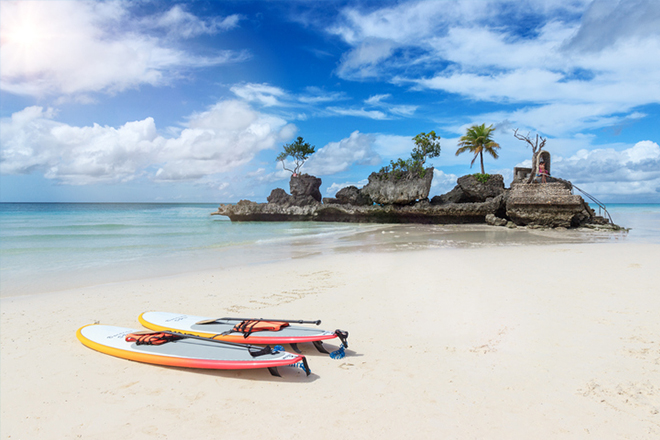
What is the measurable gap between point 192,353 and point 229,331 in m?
0.62

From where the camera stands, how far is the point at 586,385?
2871mm

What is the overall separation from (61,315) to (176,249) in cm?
829

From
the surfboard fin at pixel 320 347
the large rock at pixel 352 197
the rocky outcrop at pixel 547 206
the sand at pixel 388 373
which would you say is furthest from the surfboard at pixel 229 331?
the large rock at pixel 352 197

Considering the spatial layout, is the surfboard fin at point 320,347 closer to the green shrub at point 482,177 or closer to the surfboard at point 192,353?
the surfboard at point 192,353

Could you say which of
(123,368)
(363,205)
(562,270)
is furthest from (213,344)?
(363,205)

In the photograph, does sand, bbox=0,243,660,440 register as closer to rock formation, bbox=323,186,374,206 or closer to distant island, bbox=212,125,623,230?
distant island, bbox=212,125,623,230

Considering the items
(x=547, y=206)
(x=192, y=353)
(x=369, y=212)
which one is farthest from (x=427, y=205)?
(x=192, y=353)

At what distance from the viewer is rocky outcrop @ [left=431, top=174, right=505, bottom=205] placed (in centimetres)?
2820

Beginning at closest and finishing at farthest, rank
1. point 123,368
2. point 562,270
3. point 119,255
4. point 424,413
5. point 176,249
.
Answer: point 424,413 < point 123,368 < point 562,270 < point 119,255 < point 176,249

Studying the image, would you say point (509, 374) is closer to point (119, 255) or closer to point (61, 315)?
point (61, 315)

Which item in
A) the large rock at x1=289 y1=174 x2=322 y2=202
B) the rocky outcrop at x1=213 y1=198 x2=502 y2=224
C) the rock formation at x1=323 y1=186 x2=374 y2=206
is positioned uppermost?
the large rock at x1=289 y1=174 x2=322 y2=202

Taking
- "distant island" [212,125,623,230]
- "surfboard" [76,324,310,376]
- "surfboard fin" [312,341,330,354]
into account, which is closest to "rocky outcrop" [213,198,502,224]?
"distant island" [212,125,623,230]

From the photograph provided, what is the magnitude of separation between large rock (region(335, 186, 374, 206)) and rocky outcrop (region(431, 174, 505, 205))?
8999 millimetres

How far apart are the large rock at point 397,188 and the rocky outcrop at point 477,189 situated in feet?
9.31
